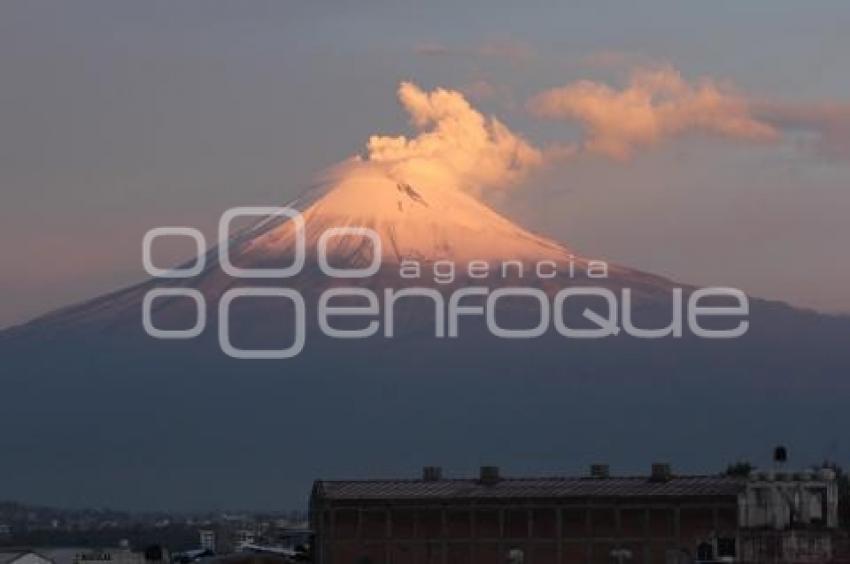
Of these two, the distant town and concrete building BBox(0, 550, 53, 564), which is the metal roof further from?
concrete building BBox(0, 550, 53, 564)

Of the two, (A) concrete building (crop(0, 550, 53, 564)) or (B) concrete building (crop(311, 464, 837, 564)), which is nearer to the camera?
(B) concrete building (crop(311, 464, 837, 564))

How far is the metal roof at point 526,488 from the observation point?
115 meters

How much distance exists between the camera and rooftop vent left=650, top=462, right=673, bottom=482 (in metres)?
117

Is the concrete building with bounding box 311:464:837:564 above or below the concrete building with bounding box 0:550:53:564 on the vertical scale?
above

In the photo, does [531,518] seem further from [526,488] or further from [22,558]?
[22,558]

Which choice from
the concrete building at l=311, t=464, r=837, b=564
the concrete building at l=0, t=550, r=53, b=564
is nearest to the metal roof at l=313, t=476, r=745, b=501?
the concrete building at l=311, t=464, r=837, b=564

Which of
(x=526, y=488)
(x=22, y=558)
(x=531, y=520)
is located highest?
(x=526, y=488)

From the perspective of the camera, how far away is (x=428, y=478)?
12350cm

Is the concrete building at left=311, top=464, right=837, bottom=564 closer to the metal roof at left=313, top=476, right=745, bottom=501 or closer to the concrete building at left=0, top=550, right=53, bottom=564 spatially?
the metal roof at left=313, top=476, right=745, bottom=501

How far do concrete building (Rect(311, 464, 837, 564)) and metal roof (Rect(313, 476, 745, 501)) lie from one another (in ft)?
0.13

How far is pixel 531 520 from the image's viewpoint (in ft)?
380

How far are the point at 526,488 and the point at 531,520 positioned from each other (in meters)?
3.05

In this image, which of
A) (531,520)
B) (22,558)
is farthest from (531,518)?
(22,558)

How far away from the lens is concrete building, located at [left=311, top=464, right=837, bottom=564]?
113375 mm
